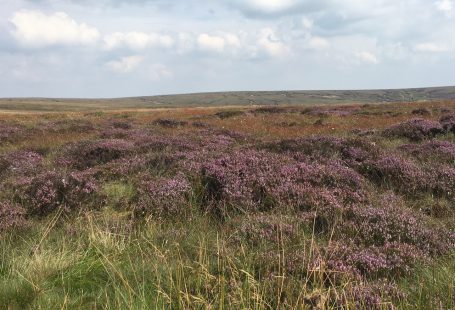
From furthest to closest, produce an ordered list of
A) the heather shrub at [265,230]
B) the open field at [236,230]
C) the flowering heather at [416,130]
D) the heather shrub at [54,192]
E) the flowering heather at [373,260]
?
1. the flowering heather at [416,130]
2. the heather shrub at [54,192]
3. the heather shrub at [265,230]
4. the flowering heather at [373,260]
5. the open field at [236,230]

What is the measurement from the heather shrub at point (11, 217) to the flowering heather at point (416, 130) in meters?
11.8

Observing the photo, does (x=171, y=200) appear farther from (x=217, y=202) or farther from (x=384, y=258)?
(x=384, y=258)

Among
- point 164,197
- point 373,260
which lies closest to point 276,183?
point 164,197

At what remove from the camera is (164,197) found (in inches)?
266

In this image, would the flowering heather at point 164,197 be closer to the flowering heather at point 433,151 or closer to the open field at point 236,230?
the open field at point 236,230

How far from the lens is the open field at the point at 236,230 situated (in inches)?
139

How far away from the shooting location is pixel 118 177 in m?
8.79

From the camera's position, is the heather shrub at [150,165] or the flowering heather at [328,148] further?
the flowering heather at [328,148]

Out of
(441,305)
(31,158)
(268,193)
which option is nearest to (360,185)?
(268,193)

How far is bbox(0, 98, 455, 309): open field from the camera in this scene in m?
3.52

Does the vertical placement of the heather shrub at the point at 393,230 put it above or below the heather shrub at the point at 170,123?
below

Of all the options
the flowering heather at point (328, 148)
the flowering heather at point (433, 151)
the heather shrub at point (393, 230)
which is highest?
the flowering heather at point (328, 148)

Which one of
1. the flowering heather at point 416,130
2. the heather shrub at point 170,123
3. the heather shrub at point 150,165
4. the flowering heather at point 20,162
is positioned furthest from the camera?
the heather shrub at point 170,123

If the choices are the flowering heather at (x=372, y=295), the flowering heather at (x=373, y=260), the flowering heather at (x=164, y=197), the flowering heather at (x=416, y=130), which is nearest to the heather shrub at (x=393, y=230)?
the flowering heather at (x=373, y=260)
